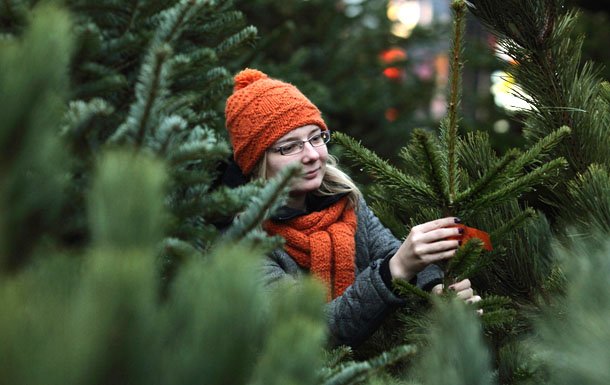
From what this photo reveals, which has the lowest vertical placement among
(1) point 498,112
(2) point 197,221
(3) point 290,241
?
(1) point 498,112

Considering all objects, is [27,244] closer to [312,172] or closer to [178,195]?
[178,195]

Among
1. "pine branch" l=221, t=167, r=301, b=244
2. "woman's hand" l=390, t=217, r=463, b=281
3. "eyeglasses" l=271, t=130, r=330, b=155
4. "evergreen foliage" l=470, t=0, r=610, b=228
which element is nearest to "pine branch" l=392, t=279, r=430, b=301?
"woman's hand" l=390, t=217, r=463, b=281

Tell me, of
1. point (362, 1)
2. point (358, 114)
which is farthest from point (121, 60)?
point (362, 1)

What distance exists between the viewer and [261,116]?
2.89 metres

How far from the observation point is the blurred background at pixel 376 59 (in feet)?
19.0

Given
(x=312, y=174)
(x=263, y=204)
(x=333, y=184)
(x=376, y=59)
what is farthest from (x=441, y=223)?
(x=376, y=59)

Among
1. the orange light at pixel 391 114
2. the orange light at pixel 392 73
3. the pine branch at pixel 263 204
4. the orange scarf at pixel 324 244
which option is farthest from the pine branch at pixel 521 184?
the orange light at pixel 392 73

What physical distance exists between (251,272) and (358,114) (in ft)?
18.2

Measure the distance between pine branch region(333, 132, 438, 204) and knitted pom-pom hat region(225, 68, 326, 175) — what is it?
968mm

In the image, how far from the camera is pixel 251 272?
2.07ft

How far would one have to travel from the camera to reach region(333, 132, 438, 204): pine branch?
1.83m

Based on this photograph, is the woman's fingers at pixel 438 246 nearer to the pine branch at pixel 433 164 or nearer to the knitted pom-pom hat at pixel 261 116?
the pine branch at pixel 433 164

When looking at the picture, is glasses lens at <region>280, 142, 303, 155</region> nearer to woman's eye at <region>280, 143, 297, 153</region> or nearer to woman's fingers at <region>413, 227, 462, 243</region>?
woman's eye at <region>280, 143, 297, 153</region>

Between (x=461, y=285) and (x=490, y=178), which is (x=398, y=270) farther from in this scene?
(x=490, y=178)
